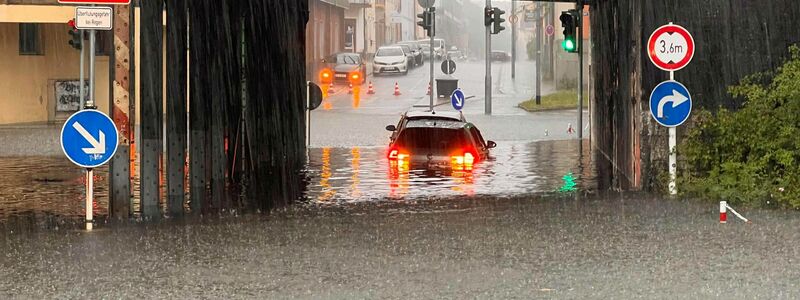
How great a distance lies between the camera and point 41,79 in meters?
45.0

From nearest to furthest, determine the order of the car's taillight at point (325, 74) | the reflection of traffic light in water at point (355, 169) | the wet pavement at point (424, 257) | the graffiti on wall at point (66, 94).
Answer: the wet pavement at point (424, 257) → the reflection of traffic light in water at point (355, 169) → the graffiti on wall at point (66, 94) → the car's taillight at point (325, 74)

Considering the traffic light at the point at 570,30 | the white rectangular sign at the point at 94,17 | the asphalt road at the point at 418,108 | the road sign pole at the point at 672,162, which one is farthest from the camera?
the asphalt road at the point at 418,108

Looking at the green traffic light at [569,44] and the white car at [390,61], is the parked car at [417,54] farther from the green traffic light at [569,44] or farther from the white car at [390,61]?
the green traffic light at [569,44]

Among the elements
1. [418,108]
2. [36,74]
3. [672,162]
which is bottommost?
[672,162]

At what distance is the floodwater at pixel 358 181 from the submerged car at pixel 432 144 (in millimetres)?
370

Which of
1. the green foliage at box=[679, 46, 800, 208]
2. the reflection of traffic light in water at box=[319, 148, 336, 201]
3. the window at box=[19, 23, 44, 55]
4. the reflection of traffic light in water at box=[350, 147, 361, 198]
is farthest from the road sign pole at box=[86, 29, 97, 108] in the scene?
the window at box=[19, 23, 44, 55]

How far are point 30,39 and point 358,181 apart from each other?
25.6m

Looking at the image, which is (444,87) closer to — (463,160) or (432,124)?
(463,160)

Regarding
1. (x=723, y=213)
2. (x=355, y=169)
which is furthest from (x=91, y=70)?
(x=355, y=169)

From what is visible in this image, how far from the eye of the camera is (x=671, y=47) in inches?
682

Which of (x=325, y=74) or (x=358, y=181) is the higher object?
(x=325, y=74)

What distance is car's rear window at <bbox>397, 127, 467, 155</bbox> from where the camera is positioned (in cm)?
2495

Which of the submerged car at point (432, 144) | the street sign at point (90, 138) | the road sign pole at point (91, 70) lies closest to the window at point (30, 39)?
the submerged car at point (432, 144)

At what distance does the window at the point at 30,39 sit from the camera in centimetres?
4494
